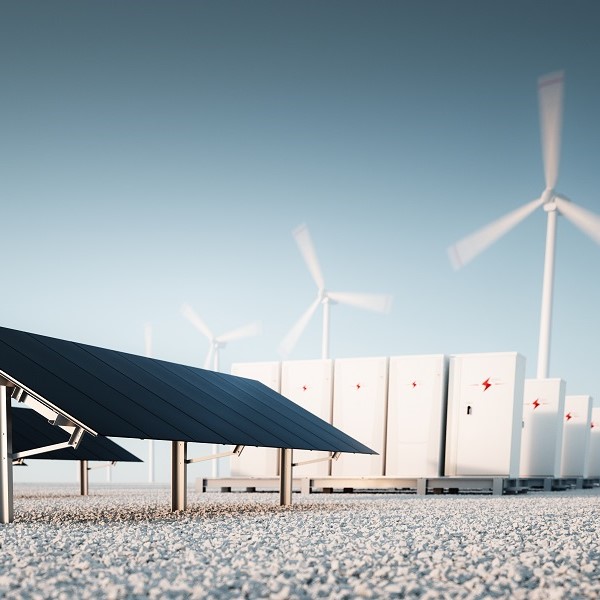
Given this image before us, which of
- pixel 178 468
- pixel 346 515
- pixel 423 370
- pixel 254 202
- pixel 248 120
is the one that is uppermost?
pixel 248 120

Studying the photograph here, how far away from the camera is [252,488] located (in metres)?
25.1

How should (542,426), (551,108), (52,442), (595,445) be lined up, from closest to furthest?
1. (52,442)
2. (542,426)
3. (551,108)
4. (595,445)

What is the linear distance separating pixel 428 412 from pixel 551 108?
1253 cm

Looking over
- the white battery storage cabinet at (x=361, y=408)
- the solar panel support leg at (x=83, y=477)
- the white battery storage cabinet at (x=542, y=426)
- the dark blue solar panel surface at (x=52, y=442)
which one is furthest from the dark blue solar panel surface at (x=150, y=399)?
the white battery storage cabinet at (x=542, y=426)

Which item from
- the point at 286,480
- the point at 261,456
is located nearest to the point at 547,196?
the point at 261,456

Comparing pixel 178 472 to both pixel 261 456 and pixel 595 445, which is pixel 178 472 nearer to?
pixel 261 456

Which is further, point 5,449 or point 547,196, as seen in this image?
point 547,196

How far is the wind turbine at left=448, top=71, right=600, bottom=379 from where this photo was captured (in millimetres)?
26111

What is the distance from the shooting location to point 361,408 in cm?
2267

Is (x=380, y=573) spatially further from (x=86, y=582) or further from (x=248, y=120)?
(x=248, y=120)

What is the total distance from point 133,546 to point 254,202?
29.2m

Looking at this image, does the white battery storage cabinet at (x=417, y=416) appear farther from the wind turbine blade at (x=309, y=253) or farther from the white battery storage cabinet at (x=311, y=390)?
the wind turbine blade at (x=309, y=253)

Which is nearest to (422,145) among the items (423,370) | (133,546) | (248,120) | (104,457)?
(248,120)

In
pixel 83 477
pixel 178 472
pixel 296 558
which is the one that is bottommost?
pixel 83 477
